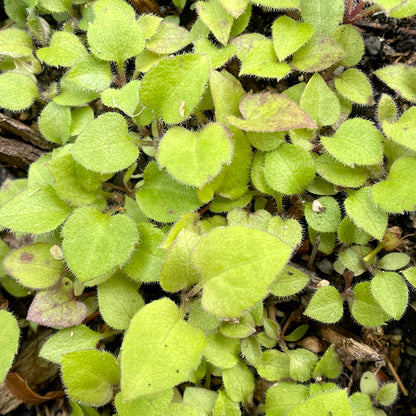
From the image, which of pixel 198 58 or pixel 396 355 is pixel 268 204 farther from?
pixel 396 355

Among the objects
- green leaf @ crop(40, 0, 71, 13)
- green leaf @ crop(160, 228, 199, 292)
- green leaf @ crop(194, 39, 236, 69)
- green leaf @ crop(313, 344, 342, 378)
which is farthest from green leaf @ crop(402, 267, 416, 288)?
green leaf @ crop(40, 0, 71, 13)

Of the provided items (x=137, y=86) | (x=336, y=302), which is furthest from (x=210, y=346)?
(x=137, y=86)

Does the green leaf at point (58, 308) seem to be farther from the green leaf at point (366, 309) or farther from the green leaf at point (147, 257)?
the green leaf at point (366, 309)

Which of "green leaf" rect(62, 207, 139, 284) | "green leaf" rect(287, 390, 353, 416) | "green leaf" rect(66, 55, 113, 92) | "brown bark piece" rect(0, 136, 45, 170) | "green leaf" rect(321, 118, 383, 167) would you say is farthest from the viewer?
"brown bark piece" rect(0, 136, 45, 170)

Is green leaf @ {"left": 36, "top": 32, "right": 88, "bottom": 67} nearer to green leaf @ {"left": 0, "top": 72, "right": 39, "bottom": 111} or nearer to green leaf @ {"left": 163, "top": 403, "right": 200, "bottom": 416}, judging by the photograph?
green leaf @ {"left": 0, "top": 72, "right": 39, "bottom": 111}

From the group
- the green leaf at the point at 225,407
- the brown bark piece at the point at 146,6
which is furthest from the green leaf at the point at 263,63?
the green leaf at the point at 225,407

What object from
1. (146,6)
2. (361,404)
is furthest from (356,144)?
(146,6)
